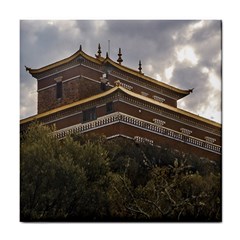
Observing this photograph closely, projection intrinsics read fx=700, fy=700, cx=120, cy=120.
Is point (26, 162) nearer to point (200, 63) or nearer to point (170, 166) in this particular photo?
point (170, 166)

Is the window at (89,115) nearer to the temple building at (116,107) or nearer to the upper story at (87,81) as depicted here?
the temple building at (116,107)

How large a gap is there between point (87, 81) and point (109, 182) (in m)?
0.82

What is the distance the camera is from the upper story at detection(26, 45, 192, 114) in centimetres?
542

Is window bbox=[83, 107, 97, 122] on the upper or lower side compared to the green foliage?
upper

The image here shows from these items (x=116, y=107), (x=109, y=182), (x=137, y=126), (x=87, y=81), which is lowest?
(x=109, y=182)

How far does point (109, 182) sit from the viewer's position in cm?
536

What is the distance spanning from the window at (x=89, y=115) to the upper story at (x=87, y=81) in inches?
4.8


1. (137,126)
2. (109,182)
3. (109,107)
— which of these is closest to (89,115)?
(109,107)

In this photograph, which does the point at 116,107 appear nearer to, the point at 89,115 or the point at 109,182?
the point at 89,115

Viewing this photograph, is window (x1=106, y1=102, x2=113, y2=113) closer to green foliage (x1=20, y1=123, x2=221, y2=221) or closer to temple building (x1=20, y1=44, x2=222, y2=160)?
temple building (x1=20, y1=44, x2=222, y2=160)

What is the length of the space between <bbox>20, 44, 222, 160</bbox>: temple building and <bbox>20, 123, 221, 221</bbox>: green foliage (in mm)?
87

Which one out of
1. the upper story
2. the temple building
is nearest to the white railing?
the temple building

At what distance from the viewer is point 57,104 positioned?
555cm
